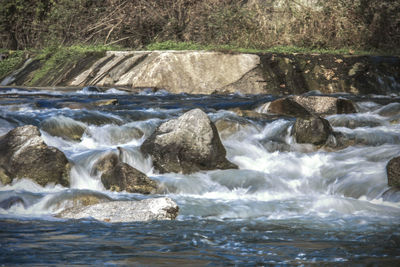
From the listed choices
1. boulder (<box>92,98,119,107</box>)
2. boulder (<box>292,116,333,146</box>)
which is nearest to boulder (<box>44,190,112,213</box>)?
boulder (<box>292,116,333,146</box>)

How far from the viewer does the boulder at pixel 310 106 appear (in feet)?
33.2

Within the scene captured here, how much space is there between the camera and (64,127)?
869cm

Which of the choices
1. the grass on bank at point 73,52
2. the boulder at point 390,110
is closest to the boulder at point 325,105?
the boulder at point 390,110

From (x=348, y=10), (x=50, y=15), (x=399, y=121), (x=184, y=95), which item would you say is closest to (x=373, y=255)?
(x=399, y=121)

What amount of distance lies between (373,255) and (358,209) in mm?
2061

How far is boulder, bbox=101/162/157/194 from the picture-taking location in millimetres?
6465

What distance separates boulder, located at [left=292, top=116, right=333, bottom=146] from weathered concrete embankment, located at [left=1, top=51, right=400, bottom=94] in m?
4.75

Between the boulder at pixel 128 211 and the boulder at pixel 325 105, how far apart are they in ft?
18.4

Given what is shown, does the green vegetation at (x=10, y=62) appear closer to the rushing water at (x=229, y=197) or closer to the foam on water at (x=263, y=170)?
the rushing water at (x=229, y=197)

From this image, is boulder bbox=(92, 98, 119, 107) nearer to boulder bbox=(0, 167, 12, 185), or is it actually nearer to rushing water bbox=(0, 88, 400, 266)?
rushing water bbox=(0, 88, 400, 266)

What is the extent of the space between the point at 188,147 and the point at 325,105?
3781 mm

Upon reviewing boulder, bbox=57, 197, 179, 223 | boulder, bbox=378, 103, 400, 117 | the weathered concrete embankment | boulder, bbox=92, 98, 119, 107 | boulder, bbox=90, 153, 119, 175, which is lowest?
boulder, bbox=57, 197, 179, 223

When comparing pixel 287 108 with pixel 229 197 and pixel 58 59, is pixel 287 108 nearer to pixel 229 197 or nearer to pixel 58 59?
pixel 229 197

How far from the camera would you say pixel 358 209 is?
5691 millimetres
